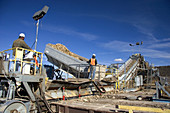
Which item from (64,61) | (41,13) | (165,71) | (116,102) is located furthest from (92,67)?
(165,71)

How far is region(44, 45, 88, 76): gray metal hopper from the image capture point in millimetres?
10814

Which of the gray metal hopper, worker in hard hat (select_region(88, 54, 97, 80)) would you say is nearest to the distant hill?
worker in hard hat (select_region(88, 54, 97, 80))

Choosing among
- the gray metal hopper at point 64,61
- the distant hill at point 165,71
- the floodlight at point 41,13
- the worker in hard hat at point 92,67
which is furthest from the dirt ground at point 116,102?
the distant hill at point 165,71

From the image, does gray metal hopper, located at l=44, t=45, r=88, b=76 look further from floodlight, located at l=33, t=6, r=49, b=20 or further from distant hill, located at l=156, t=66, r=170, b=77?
Result: distant hill, located at l=156, t=66, r=170, b=77

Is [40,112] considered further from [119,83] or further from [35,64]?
[119,83]

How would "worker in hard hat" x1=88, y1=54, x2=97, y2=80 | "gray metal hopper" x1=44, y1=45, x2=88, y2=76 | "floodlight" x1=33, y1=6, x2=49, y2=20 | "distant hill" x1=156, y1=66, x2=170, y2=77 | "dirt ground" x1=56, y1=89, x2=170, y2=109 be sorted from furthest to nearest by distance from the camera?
"distant hill" x1=156, y1=66, x2=170, y2=77 → "gray metal hopper" x1=44, y1=45, x2=88, y2=76 → "worker in hard hat" x1=88, y1=54, x2=97, y2=80 → "floodlight" x1=33, y1=6, x2=49, y2=20 → "dirt ground" x1=56, y1=89, x2=170, y2=109

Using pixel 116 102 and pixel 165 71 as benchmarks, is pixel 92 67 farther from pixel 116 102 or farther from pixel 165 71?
pixel 165 71

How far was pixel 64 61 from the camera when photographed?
11.1 metres

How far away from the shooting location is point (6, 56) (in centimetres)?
646

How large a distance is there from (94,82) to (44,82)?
3610 mm

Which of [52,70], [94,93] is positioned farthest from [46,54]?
[94,93]

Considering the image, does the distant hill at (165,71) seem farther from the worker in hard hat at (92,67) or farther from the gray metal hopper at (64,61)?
the gray metal hopper at (64,61)

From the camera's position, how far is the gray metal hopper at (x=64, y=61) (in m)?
10.8

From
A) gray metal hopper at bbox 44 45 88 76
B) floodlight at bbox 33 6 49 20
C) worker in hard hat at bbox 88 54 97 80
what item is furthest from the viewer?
gray metal hopper at bbox 44 45 88 76
